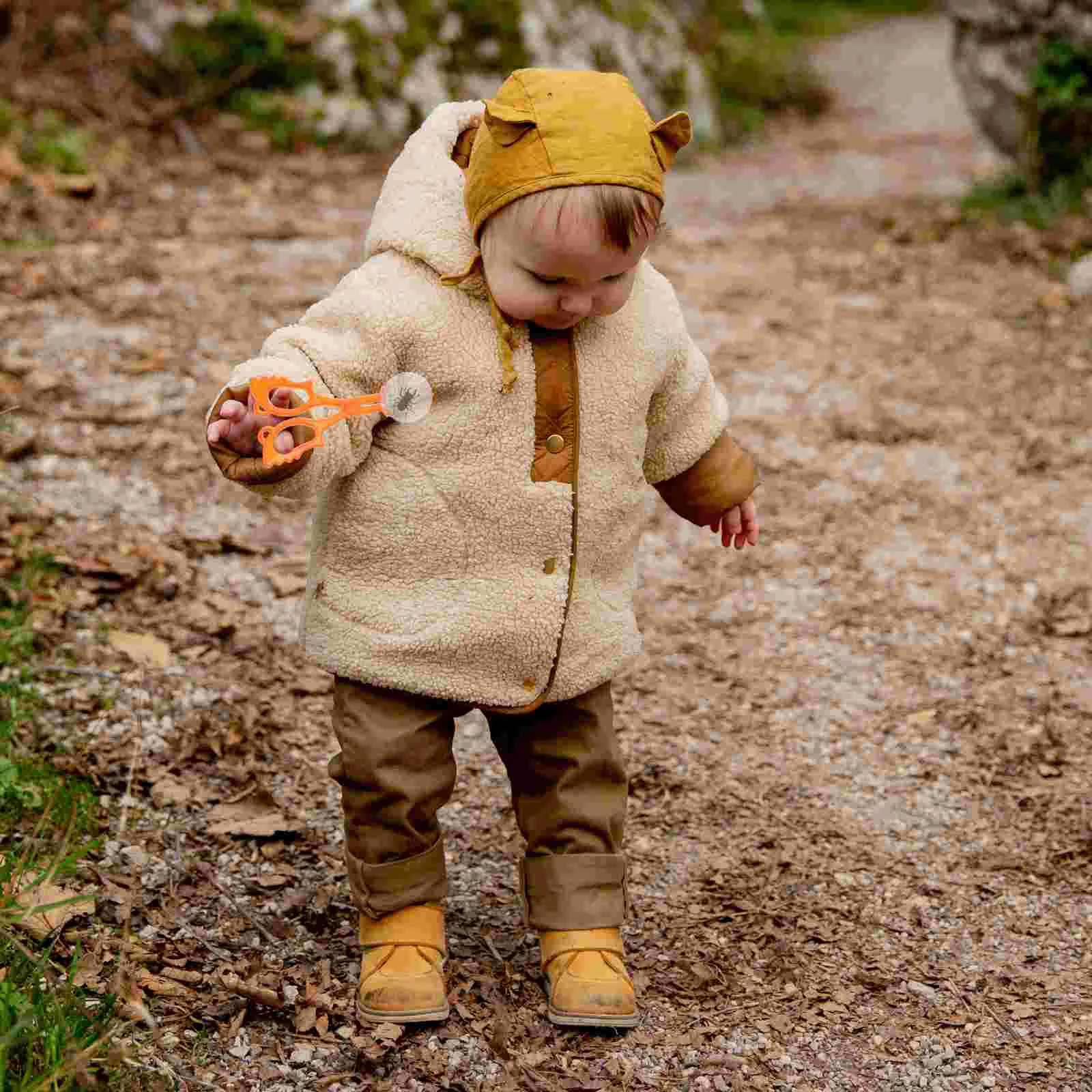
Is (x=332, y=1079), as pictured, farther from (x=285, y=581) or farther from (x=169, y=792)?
(x=285, y=581)

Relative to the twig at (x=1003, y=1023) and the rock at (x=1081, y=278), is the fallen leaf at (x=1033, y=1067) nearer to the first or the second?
the twig at (x=1003, y=1023)

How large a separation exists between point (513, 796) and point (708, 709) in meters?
0.89

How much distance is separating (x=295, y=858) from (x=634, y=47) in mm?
6615

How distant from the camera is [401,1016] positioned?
7.13ft

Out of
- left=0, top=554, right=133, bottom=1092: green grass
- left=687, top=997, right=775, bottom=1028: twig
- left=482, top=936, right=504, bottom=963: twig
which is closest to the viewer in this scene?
left=0, top=554, right=133, bottom=1092: green grass

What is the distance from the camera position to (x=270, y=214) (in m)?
6.02

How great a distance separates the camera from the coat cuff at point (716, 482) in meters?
2.40

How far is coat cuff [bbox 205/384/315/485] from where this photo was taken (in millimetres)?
1979

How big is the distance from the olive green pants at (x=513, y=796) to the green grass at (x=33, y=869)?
44cm

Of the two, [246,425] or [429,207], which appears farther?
[429,207]

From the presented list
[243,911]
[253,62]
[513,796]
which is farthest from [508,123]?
[253,62]

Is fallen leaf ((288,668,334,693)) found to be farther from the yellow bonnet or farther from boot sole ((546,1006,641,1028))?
the yellow bonnet

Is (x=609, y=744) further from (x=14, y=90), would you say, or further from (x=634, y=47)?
(x=634, y=47)

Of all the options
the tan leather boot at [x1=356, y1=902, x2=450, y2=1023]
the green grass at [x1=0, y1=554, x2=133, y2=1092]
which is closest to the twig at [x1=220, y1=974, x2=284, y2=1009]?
the tan leather boot at [x1=356, y1=902, x2=450, y2=1023]
